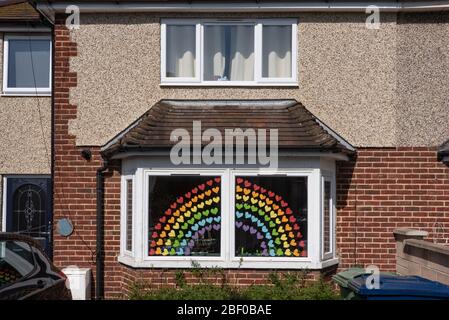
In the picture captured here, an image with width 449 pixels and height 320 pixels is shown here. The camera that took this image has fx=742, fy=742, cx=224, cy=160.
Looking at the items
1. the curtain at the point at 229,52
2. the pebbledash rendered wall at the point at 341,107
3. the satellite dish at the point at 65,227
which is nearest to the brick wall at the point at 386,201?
the pebbledash rendered wall at the point at 341,107

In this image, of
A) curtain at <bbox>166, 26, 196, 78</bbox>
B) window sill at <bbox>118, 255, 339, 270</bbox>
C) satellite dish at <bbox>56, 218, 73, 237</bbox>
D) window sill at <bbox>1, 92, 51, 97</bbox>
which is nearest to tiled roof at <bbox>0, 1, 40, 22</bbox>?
window sill at <bbox>1, 92, 51, 97</bbox>

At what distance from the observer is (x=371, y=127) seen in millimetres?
11203

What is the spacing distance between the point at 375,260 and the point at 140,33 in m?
4.96

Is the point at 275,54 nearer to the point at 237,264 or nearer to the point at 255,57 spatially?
the point at 255,57

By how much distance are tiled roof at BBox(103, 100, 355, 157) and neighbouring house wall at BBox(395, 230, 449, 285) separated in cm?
159

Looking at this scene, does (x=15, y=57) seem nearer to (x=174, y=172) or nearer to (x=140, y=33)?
(x=140, y=33)

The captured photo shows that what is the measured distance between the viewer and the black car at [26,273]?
6.58 m

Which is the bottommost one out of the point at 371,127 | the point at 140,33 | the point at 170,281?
the point at 170,281

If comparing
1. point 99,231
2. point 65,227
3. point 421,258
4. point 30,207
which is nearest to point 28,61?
point 30,207

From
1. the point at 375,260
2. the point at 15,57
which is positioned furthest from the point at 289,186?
the point at 15,57

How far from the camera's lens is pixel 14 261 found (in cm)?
688

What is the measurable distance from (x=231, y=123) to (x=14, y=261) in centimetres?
461
